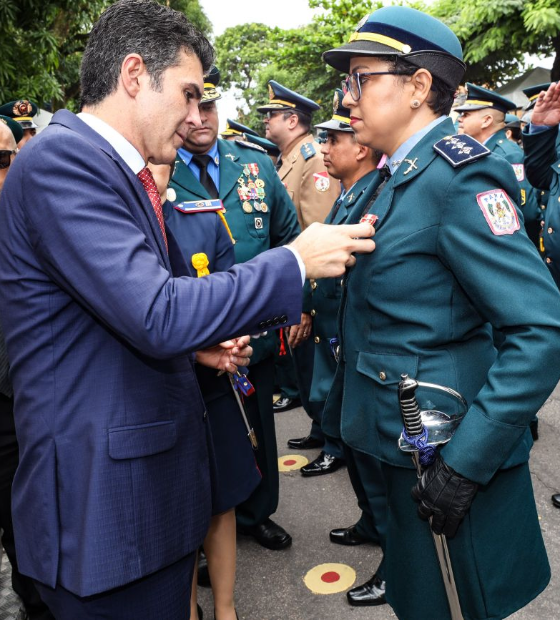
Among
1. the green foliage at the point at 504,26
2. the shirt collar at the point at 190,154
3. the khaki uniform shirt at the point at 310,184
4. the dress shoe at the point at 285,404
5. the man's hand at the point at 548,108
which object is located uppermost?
the green foliage at the point at 504,26

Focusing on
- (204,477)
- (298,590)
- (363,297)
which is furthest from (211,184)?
(298,590)

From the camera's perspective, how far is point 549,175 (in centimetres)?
401

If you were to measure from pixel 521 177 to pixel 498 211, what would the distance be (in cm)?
411

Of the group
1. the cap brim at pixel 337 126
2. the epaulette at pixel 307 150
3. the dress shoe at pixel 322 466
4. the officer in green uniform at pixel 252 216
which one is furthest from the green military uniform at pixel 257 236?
the epaulette at pixel 307 150

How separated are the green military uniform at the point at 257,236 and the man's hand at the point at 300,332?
19.7 inches

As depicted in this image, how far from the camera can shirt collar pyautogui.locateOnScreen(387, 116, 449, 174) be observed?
5.58ft

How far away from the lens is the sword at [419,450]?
147 cm

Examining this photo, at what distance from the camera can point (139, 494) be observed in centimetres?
131

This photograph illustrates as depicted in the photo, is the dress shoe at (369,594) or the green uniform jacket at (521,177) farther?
the green uniform jacket at (521,177)

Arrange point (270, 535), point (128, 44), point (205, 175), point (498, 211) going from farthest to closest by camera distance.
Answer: point (270, 535), point (205, 175), point (498, 211), point (128, 44)

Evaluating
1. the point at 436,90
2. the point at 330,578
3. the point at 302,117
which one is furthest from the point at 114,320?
the point at 302,117

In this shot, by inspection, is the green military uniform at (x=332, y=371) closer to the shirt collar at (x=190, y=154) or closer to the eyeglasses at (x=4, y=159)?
the shirt collar at (x=190, y=154)

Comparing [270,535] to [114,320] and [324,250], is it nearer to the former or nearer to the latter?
[324,250]

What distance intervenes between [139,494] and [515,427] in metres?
0.91
